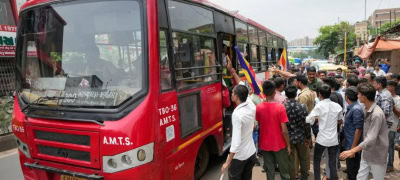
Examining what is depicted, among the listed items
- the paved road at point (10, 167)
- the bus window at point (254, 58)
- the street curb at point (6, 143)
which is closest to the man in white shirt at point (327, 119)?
the bus window at point (254, 58)

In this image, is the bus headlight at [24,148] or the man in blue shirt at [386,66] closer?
the bus headlight at [24,148]

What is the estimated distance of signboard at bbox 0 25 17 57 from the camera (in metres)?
10.3

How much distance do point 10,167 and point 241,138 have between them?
16.1 feet

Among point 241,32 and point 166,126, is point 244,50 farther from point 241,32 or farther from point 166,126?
point 166,126

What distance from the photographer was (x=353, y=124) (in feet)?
11.6

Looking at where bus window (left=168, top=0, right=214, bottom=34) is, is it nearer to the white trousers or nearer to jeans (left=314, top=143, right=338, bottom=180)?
jeans (left=314, top=143, right=338, bottom=180)

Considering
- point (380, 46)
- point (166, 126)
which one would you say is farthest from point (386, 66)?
point (166, 126)

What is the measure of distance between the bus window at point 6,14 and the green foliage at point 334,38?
43.2 meters

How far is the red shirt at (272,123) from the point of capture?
316 centimetres

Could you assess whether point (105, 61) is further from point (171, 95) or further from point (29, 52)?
point (29, 52)

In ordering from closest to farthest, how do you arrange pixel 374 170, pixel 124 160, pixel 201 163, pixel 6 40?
pixel 124 160 < pixel 374 170 < pixel 201 163 < pixel 6 40

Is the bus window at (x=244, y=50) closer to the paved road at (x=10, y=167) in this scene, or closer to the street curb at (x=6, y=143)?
the paved road at (x=10, y=167)

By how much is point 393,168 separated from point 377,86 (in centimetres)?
147

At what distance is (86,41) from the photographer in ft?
9.39
